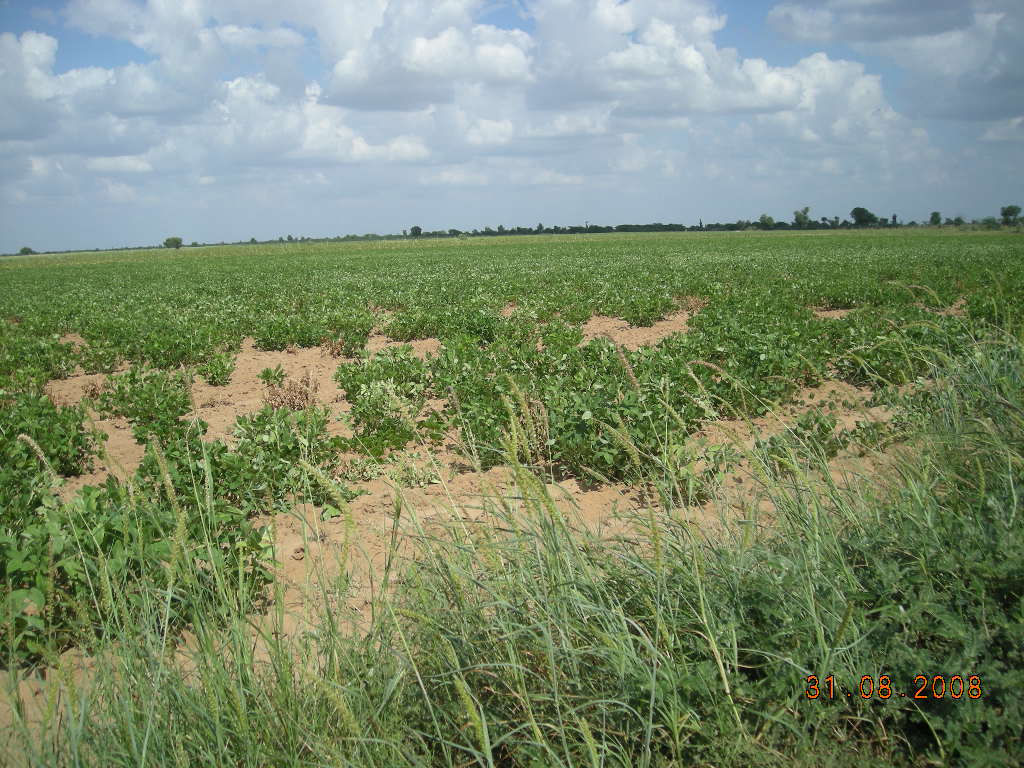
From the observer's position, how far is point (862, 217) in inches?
4702

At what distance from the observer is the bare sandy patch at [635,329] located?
1267 centimetres

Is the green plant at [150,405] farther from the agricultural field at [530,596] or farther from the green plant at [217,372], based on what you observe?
the green plant at [217,372]

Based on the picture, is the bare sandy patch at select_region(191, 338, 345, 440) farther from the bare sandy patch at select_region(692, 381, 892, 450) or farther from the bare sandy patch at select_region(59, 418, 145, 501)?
the bare sandy patch at select_region(692, 381, 892, 450)

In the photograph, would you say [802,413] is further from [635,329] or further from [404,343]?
[404,343]

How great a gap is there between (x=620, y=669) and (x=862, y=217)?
140021 millimetres

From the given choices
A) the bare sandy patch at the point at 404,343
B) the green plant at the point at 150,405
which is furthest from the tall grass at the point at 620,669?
the bare sandy patch at the point at 404,343

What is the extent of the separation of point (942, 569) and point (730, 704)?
96cm

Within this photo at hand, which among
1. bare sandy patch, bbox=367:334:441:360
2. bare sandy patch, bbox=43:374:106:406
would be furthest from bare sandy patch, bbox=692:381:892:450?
bare sandy patch, bbox=43:374:106:406

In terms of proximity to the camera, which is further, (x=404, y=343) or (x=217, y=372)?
(x=404, y=343)

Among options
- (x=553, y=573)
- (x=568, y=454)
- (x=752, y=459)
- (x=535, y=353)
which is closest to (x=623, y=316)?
(x=535, y=353)

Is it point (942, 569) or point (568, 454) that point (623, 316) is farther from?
point (942, 569)

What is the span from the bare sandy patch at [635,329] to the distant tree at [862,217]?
122879mm

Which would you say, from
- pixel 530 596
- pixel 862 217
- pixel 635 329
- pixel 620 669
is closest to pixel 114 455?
pixel 530 596

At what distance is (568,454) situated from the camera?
18.4 feet
